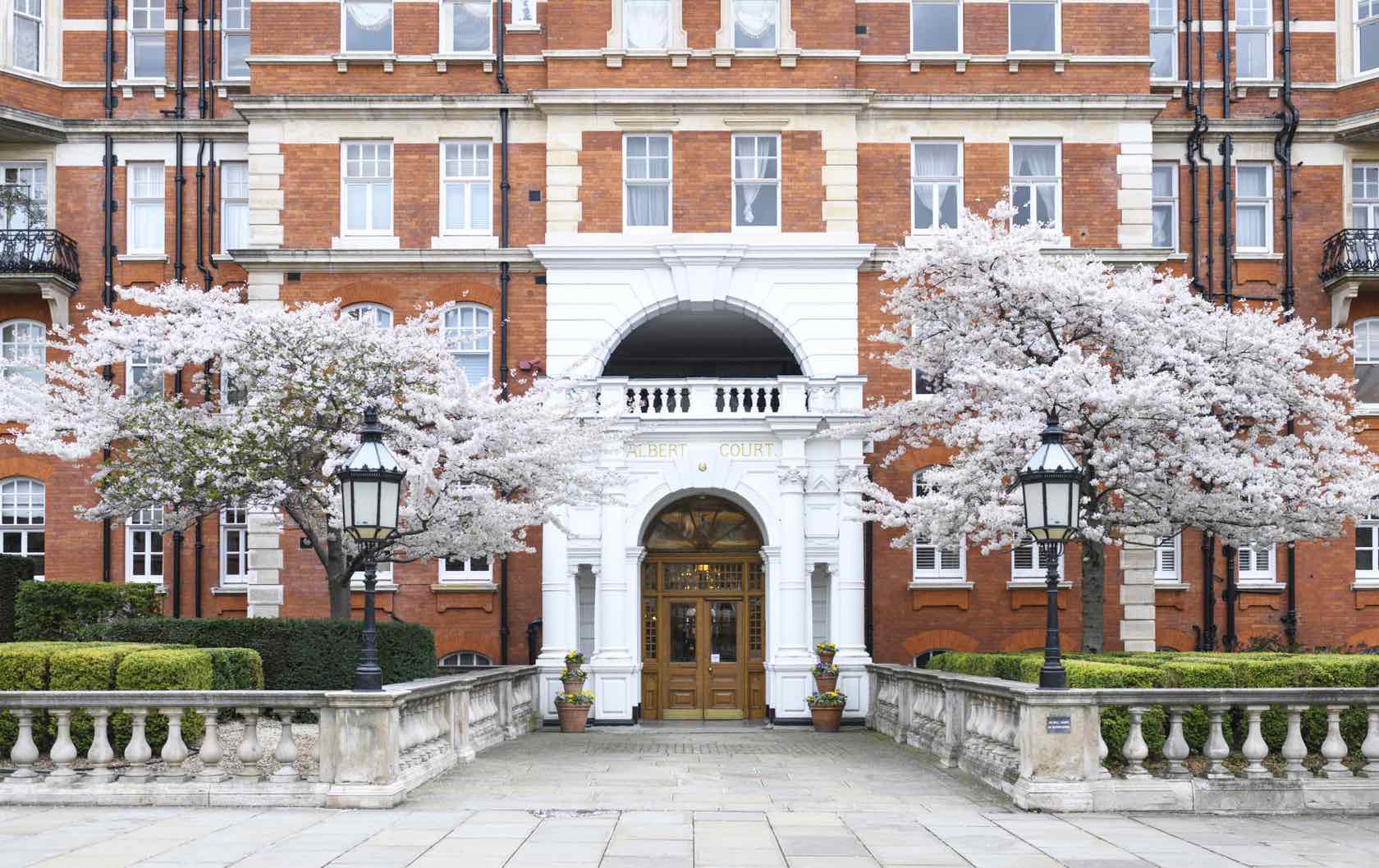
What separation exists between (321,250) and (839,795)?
658 inches

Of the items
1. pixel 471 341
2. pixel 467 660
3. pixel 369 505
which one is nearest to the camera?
pixel 369 505

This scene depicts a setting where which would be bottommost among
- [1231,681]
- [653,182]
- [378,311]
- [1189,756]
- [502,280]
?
[1189,756]

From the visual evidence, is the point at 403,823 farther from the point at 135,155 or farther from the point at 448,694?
the point at 135,155

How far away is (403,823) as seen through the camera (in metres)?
13.0

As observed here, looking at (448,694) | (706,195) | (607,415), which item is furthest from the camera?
(706,195)

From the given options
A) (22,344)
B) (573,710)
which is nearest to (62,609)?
(573,710)

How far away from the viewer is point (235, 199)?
3048 centimetres

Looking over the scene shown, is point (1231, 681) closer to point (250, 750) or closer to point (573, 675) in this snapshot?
point (250, 750)

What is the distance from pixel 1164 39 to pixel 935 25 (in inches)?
205

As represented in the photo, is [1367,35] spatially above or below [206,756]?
above

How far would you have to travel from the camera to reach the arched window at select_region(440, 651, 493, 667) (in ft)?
92.9

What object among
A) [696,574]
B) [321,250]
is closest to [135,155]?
[321,250]

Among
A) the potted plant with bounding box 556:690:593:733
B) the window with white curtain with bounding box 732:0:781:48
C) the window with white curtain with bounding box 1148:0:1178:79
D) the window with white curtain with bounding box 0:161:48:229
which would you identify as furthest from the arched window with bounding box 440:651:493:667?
the window with white curtain with bounding box 1148:0:1178:79

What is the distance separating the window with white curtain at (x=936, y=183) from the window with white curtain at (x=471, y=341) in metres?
8.12
